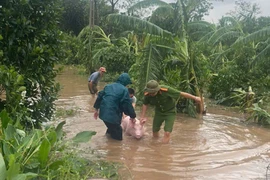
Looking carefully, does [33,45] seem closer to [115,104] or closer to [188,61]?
[115,104]

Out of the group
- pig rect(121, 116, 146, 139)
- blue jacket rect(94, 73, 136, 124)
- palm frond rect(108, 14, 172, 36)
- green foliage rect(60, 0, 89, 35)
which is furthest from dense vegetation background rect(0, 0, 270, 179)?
green foliage rect(60, 0, 89, 35)

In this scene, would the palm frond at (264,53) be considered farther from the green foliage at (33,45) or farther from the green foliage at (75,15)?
the green foliage at (75,15)

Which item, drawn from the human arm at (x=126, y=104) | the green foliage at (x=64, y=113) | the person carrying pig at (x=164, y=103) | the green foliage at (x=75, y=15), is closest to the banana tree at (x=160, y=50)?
the green foliage at (x=64, y=113)

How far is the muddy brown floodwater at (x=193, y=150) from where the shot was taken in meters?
5.99

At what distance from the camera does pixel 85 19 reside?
37531 millimetres

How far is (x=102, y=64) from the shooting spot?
797 inches

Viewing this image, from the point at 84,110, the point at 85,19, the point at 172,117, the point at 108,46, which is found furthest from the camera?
the point at 85,19

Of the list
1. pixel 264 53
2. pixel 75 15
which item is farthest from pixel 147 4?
pixel 75 15

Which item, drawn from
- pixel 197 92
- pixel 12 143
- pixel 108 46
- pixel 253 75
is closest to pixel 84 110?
pixel 197 92

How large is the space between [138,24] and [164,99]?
4.06 meters

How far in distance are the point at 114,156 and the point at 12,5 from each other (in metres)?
3.06

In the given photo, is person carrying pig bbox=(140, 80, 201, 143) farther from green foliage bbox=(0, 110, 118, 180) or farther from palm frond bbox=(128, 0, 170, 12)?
palm frond bbox=(128, 0, 170, 12)

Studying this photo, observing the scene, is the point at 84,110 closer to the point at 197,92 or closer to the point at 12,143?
the point at 197,92

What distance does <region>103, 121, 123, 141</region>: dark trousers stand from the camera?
736 centimetres
